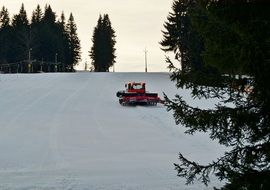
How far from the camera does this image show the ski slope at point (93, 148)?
1139 centimetres

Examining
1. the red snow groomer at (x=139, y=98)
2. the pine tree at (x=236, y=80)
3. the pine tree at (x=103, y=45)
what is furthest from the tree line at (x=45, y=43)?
the pine tree at (x=236, y=80)

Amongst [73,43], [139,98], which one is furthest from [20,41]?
[139,98]

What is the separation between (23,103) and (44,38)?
2932 inches

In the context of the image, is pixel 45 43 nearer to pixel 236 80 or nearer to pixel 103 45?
pixel 103 45

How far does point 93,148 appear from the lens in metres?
15.7

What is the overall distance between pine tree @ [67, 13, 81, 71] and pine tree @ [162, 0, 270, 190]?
105853 mm

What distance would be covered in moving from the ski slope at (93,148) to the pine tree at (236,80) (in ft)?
16.6

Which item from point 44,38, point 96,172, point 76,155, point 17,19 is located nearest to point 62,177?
point 96,172

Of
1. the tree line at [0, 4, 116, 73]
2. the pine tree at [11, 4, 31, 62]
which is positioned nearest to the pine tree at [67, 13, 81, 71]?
the tree line at [0, 4, 116, 73]

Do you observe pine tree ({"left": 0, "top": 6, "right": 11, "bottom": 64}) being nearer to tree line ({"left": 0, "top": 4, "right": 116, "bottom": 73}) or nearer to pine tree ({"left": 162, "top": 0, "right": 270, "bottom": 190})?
tree line ({"left": 0, "top": 4, "right": 116, "bottom": 73})

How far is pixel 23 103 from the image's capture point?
96.7 feet

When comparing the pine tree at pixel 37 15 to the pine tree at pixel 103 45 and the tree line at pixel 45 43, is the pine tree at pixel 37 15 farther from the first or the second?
the pine tree at pixel 103 45

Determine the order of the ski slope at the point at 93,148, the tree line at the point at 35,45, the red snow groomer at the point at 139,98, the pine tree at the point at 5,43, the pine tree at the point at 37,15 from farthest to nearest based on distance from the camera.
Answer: the pine tree at the point at 37,15 → the pine tree at the point at 5,43 → the tree line at the point at 35,45 → the red snow groomer at the point at 139,98 → the ski slope at the point at 93,148

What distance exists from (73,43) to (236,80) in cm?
11427
